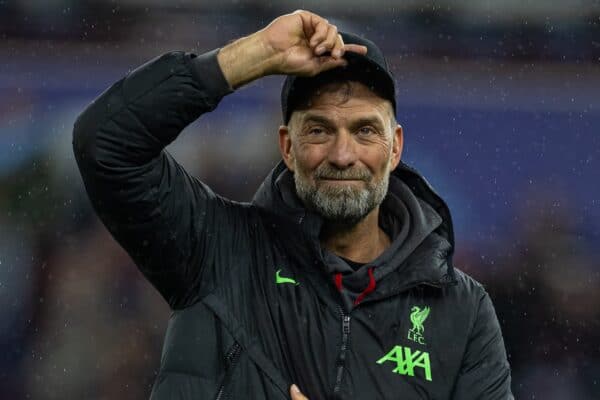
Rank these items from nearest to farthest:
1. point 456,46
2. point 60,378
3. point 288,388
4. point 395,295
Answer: point 288,388 < point 395,295 < point 60,378 < point 456,46

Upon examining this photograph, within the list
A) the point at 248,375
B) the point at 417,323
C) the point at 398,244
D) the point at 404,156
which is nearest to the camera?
the point at 248,375

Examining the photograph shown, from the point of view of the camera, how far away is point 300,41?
2453 mm

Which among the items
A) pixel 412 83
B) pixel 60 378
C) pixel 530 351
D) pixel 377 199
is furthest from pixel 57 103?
pixel 377 199

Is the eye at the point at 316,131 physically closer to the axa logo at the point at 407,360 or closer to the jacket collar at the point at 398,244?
the jacket collar at the point at 398,244

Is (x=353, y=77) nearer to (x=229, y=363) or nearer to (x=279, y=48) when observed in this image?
(x=279, y=48)

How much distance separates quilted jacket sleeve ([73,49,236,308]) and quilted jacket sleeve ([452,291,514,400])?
2.49 feet

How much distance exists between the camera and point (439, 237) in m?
2.81

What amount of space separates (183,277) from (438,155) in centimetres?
355

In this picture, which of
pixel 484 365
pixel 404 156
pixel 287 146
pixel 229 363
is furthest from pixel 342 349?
pixel 404 156

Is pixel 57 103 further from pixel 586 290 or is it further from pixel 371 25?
pixel 586 290

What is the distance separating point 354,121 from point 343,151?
9 cm

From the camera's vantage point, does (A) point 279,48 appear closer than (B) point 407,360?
Yes

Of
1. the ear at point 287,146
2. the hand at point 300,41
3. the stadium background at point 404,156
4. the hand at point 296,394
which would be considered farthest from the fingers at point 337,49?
the stadium background at point 404,156

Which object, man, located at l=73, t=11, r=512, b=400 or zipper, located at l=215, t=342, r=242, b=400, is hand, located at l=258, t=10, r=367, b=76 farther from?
zipper, located at l=215, t=342, r=242, b=400
